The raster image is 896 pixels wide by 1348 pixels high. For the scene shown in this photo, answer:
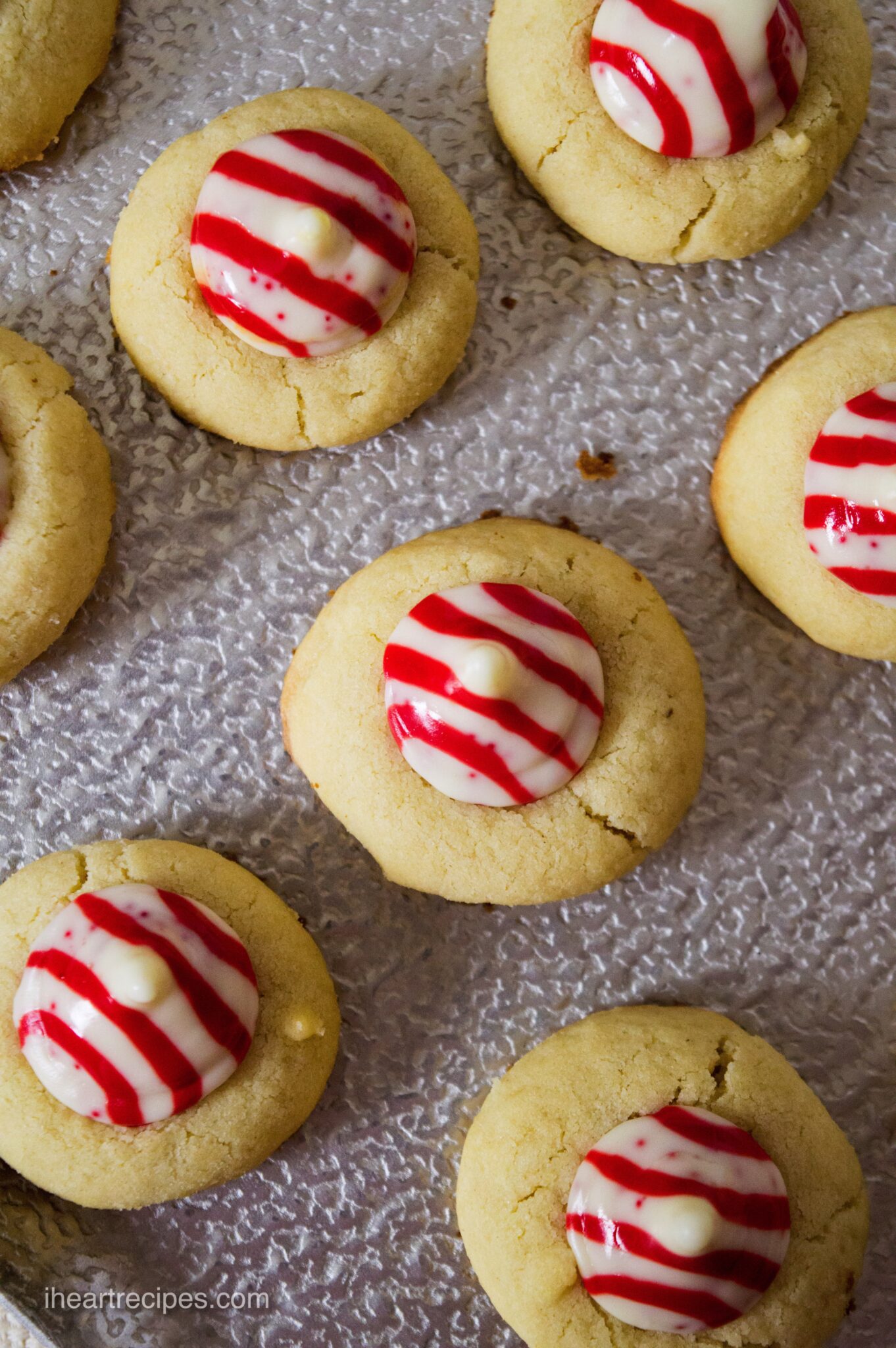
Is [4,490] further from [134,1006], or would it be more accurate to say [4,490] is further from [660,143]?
[660,143]

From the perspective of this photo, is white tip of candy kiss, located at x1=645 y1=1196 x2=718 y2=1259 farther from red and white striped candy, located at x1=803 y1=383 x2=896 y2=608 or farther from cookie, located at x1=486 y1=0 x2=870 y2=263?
cookie, located at x1=486 y1=0 x2=870 y2=263

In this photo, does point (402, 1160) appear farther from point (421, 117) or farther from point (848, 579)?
point (421, 117)

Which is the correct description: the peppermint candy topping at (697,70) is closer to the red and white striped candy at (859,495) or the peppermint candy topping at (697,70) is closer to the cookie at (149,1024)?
the red and white striped candy at (859,495)

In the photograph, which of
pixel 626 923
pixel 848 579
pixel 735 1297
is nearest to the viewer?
→ pixel 735 1297

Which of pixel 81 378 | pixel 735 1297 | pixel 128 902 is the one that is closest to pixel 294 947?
pixel 128 902

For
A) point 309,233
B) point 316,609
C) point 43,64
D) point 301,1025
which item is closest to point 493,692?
point 316,609

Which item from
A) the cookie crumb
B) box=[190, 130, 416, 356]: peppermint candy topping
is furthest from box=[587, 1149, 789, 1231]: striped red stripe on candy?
box=[190, 130, 416, 356]: peppermint candy topping

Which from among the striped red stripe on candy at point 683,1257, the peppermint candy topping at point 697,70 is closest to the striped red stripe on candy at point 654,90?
the peppermint candy topping at point 697,70

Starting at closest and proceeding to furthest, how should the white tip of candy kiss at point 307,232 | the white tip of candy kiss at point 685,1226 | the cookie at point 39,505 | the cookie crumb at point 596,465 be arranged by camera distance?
1. the white tip of candy kiss at point 685,1226
2. the white tip of candy kiss at point 307,232
3. the cookie at point 39,505
4. the cookie crumb at point 596,465
